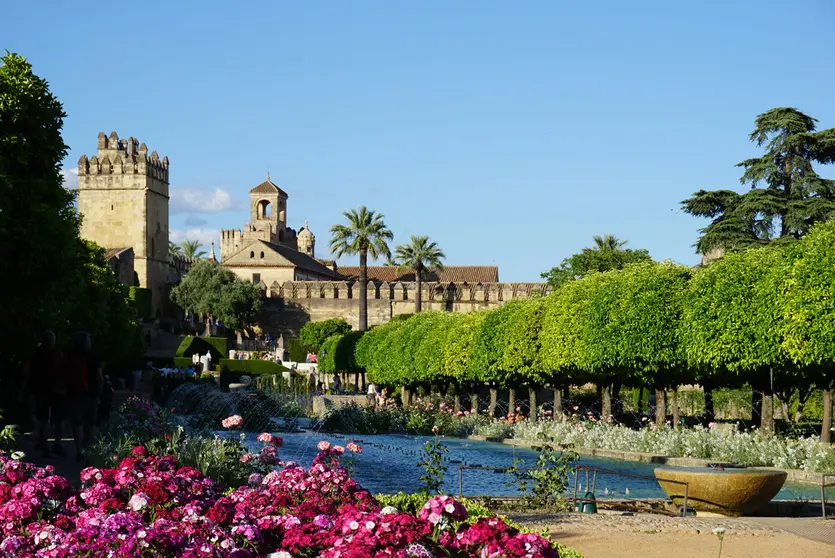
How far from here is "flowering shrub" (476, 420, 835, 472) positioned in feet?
61.1

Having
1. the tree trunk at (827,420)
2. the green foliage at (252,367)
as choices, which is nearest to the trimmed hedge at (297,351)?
the green foliage at (252,367)

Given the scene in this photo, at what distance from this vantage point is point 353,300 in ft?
293

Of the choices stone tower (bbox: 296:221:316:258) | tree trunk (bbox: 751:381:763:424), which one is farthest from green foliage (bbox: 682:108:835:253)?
stone tower (bbox: 296:221:316:258)

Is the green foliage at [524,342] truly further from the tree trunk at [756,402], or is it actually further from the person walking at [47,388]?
the person walking at [47,388]

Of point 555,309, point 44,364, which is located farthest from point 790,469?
→ point 555,309

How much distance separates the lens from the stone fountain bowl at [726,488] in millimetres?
11281

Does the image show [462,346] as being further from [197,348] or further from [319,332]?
[319,332]

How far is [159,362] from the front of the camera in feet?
199

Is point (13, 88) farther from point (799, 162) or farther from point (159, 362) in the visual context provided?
point (159, 362)

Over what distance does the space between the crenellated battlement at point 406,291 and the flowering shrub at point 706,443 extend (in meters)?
60.4

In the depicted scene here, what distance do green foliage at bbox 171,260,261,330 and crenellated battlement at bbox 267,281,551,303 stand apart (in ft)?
18.6

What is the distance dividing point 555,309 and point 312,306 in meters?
58.7

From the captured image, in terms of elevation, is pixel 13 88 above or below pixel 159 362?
above

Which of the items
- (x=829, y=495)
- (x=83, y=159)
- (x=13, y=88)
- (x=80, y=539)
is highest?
(x=83, y=159)
